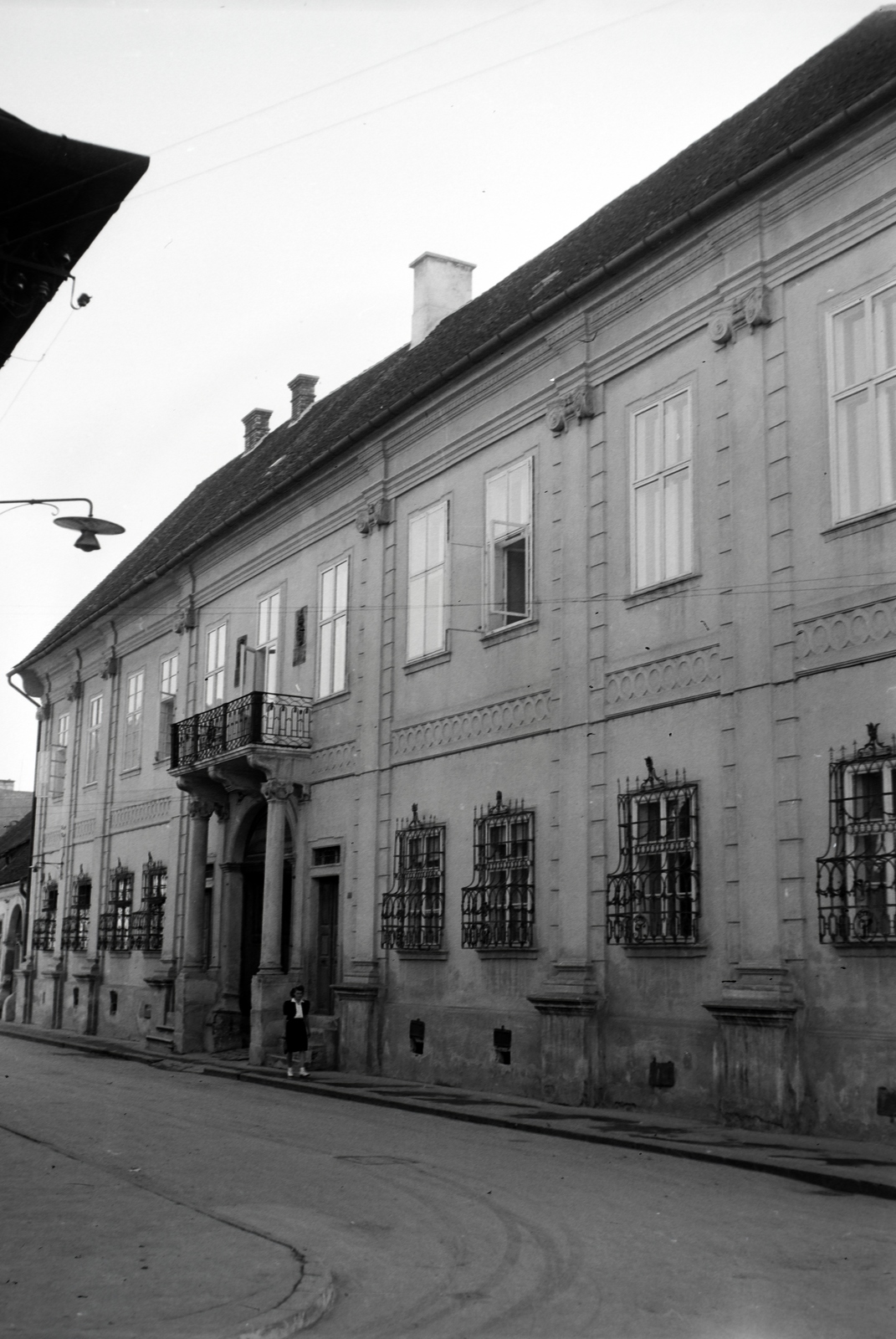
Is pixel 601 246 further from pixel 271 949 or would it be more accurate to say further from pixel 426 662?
pixel 271 949

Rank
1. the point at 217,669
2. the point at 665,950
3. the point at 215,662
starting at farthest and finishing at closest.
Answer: the point at 215,662 → the point at 217,669 → the point at 665,950

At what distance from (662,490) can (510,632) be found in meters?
3.44

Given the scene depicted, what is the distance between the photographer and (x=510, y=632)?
2047cm

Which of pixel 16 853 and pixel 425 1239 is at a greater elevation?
pixel 16 853

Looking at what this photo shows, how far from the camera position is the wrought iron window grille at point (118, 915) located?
33.9 meters

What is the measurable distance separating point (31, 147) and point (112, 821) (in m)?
28.4

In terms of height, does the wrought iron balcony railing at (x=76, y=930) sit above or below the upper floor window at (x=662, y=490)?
below

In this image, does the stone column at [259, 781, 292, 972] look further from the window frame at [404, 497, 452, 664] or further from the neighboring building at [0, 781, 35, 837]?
the neighboring building at [0, 781, 35, 837]

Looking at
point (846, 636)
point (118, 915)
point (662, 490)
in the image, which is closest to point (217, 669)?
point (118, 915)

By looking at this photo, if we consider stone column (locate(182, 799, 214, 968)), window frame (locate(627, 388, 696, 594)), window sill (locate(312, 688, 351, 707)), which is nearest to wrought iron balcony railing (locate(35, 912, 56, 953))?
stone column (locate(182, 799, 214, 968))

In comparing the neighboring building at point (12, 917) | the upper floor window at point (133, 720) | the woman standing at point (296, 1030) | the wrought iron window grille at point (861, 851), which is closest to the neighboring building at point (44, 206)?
the wrought iron window grille at point (861, 851)

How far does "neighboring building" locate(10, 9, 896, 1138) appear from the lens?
15.0m

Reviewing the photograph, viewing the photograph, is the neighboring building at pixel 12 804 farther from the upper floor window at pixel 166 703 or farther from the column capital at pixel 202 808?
the column capital at pixel 202 808

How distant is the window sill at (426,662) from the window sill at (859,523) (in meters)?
7.79
